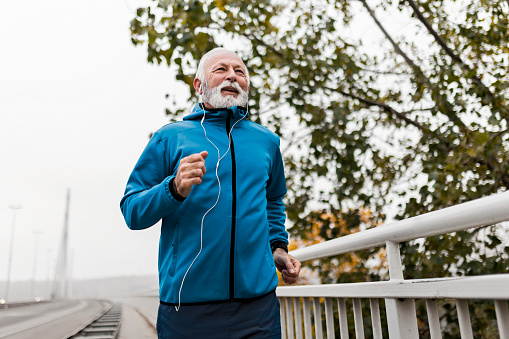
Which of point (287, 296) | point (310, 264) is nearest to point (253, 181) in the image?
point (287, 296)

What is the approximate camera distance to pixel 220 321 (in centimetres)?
139

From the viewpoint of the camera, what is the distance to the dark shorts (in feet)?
4.56

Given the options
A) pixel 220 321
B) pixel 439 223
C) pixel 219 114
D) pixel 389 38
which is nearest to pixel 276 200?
pixel 219 114

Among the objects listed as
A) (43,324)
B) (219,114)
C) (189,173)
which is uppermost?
(219,114)

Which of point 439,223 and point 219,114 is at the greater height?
point 219,114

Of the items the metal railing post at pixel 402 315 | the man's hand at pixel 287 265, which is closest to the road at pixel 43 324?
the man's hand at pixel 287 265

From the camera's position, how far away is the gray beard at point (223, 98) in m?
1.70

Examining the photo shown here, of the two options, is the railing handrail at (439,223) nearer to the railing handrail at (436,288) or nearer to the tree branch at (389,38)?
the railing handrail at (436,288)

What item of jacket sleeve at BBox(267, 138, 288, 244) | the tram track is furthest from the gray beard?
the tram track

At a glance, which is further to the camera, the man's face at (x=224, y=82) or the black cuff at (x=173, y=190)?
the man's face at (x=224, y=82)

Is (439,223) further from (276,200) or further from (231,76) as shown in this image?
(231,76)

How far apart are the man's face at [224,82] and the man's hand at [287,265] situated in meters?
0.60

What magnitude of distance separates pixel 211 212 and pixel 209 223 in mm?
38

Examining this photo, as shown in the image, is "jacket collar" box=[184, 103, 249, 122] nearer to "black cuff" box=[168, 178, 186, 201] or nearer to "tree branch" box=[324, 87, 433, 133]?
"black cuff" box=[168, 178, 186, 201]
